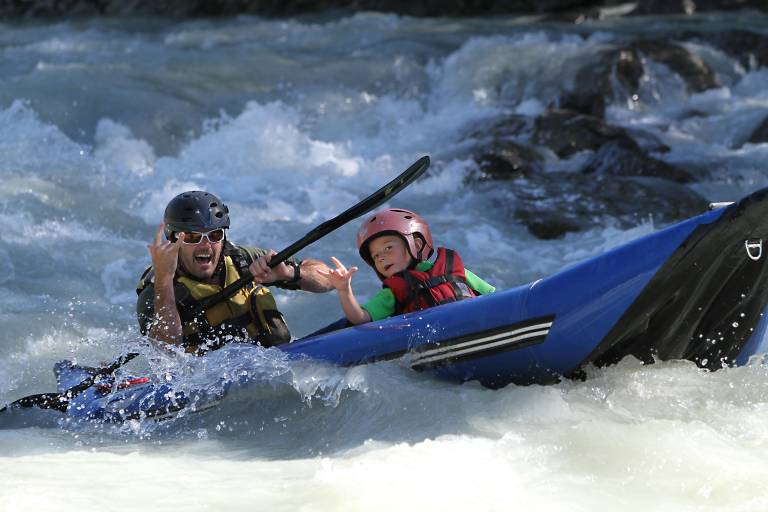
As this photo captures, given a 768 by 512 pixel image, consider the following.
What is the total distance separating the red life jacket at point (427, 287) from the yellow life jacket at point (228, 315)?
2.09 feet

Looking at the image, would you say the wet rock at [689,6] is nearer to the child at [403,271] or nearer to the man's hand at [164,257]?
the child at [403,271]

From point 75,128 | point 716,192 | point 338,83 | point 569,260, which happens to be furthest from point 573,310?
point 338,83

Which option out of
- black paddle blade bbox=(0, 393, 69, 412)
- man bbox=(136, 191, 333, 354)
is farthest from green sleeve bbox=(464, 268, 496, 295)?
black paddle blade bbox=(0, 393, 69, 412)

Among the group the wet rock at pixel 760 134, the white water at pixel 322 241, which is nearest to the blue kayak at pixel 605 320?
the white water at pixel 322 241

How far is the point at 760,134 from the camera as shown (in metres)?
10.8

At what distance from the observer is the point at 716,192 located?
9.52 m

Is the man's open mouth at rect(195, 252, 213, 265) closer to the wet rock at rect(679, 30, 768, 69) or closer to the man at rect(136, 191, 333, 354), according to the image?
the man at rect(136, 191, 333, 354)

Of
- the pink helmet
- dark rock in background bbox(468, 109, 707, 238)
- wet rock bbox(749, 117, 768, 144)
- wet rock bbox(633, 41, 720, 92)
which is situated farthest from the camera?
wet rock bbox(633, 41, 720, 92)

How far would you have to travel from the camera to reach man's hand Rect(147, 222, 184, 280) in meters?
4.84

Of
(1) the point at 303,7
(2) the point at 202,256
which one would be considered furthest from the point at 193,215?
(1) the point at 303,7

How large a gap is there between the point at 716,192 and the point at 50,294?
5239 mm

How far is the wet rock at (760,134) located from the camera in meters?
10.8

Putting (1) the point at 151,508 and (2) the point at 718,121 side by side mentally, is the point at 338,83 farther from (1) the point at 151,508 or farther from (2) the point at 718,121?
(1) the point at 151,508

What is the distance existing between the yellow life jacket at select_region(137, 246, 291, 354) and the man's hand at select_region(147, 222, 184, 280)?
15cm
